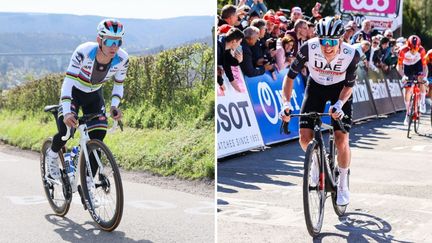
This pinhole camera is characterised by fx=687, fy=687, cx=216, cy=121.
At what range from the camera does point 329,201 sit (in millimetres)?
8070

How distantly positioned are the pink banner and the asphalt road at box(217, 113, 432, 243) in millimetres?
14346

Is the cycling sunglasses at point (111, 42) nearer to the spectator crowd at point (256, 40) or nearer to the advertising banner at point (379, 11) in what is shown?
the spectator crowd at point (256, 40)

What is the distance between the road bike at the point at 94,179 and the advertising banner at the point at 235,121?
3.99 metres

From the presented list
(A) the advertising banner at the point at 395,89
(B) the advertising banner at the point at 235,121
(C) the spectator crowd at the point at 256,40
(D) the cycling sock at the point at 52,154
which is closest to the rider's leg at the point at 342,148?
(C) the spectator crowd at the point at 256,40

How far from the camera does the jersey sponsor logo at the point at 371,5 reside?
2680 cm

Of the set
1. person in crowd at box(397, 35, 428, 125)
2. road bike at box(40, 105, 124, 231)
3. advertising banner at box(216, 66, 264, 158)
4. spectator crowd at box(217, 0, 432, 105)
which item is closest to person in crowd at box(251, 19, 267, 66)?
spectator crowd at box(217, 0, 432, 105)

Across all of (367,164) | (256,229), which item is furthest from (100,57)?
(367,164)

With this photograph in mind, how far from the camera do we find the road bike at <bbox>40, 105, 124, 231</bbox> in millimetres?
6211

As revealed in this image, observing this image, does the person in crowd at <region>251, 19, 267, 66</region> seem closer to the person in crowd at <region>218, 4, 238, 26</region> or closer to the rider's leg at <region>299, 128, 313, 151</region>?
the person in crowd at <region>218, 4, 238, 26</region>

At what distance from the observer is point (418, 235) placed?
632 cm

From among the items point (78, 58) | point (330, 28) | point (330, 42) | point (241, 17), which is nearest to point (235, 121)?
point (241, 17)

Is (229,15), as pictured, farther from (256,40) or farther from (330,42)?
(330,42)

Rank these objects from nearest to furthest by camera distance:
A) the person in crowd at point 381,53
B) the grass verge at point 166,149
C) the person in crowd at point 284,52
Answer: the grass verge at point 166,149 < the person in crowd at point 284,52 < the person in crowd at point 381,53

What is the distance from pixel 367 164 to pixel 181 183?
320 cm
